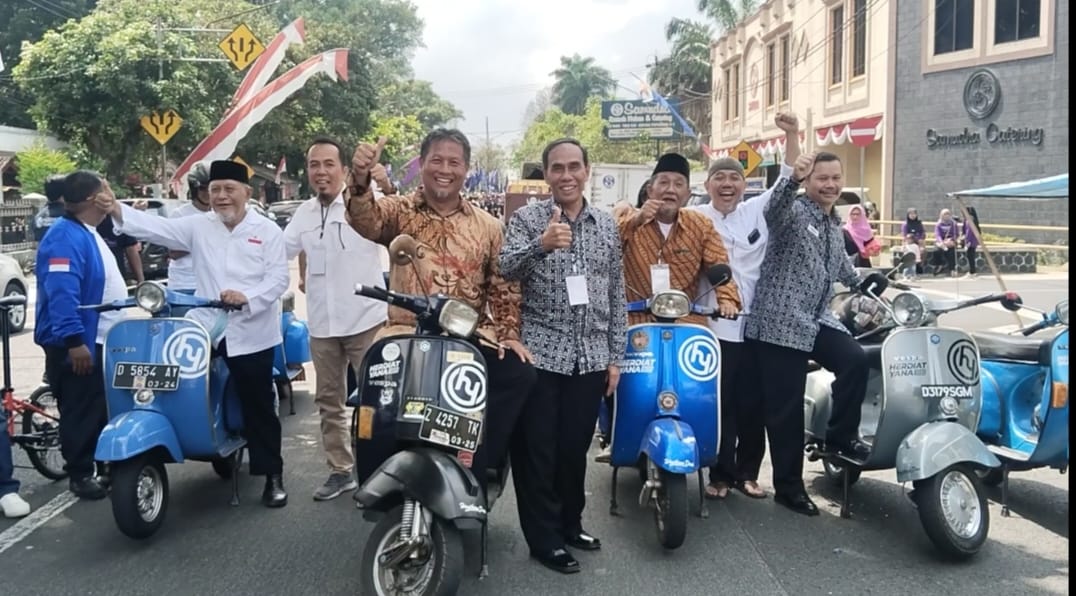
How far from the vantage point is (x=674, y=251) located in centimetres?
483

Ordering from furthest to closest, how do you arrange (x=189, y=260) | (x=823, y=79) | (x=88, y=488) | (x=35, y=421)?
1. (x=823, y=79)
2. (x=189, y=260)
3. (x=35, y=421)
4. (x=88, y=488)

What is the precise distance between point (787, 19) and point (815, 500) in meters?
30.6

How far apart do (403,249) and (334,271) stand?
1.53 m

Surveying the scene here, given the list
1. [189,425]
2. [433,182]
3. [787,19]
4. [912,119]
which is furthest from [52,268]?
[787,19]

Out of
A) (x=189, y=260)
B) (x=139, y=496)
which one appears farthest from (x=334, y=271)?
(x=189, y=260)

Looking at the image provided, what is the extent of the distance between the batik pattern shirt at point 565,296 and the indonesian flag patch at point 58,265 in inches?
95.3

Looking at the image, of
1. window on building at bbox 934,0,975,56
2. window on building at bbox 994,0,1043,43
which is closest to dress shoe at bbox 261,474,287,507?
window on building at bbox 994,0,1043,43

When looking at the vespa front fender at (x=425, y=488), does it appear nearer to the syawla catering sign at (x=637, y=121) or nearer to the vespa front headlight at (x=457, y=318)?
the vespa front headlight at (x=457, y=318)

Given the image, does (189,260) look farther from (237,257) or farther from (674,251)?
(674,251)

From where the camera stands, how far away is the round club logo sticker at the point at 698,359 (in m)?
4.45

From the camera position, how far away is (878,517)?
480 centimetres

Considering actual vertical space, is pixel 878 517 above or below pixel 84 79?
below

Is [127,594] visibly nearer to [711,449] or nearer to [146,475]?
[146,475]

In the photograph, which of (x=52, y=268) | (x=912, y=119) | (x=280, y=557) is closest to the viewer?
(x=280, y=557)
